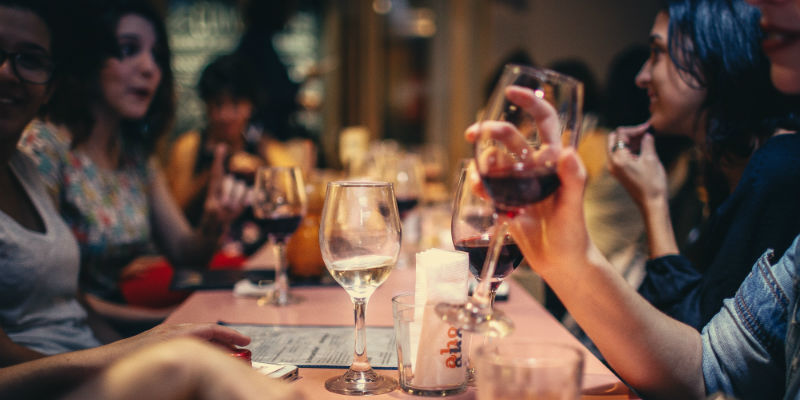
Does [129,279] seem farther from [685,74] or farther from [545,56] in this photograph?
[545,56]

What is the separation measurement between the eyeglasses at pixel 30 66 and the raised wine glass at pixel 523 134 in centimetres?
102

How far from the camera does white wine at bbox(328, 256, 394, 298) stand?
841mm

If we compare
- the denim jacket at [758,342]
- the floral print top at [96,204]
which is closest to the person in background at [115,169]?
the floral print top at [96,204]

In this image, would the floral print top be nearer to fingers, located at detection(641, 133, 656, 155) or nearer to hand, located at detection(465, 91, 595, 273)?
hand, located at detection(465, 91, 595, 273)

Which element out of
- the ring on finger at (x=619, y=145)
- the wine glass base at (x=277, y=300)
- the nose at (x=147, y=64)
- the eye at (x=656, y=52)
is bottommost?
the wine glass base at (x=277, y=300)

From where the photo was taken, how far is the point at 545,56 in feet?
19.8

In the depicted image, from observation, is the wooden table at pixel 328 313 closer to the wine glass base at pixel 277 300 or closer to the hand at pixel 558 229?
the wine glass base at pixel 277 300

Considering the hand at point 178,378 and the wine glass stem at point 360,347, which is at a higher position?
the hand at point 178,378

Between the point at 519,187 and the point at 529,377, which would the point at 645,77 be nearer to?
the point at 519,187

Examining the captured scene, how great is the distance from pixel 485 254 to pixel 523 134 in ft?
0.79

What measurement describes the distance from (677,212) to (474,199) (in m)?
1.81

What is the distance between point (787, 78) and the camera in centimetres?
106

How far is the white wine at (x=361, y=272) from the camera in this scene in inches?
33.1

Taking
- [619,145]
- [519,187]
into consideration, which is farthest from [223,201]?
[519,187]
